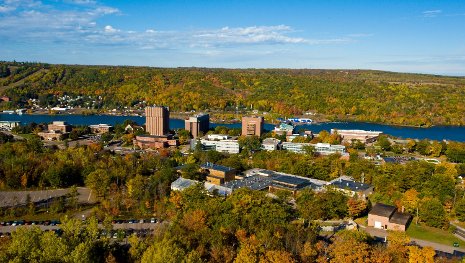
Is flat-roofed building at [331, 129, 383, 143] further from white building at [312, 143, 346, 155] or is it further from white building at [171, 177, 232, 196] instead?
white building at [171, 177, 232, 196]

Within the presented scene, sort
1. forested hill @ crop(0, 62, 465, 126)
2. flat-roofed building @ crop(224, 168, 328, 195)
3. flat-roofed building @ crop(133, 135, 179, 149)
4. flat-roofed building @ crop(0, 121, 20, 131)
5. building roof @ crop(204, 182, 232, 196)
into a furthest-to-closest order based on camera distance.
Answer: forested hill @ crop(0, 62, 465, 126) < flat-roofed building @ crop(0, 121, 20, 131) < flat-roofed building @ crop(133, 135, 179, 149) < flat-roofed building @ crop(224, 168, 328, 195) < building roof @ crop(204, 182, 232, 196)

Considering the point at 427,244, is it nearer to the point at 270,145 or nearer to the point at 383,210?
the point at 383,210

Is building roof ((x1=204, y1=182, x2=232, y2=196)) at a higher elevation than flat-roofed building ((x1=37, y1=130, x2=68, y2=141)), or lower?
higher

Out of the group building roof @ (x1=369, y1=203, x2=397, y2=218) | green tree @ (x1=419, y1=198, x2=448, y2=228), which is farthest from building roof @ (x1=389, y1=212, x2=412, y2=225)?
green tree @ (x1=419, y1=198, x2=448, y2=228)

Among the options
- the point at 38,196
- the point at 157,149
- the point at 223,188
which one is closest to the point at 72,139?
the point at 157,149

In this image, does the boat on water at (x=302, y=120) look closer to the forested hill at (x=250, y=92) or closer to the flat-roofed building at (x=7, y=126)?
the forested hill at (x=250, y=92)

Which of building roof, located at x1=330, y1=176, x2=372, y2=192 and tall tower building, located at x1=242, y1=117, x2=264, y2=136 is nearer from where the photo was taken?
building roof, located at x1=330, y1=176, x2=372, y2=192
